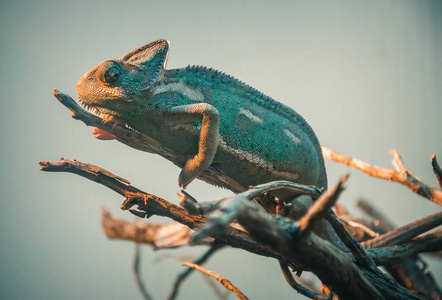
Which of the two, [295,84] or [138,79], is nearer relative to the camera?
[138,79]

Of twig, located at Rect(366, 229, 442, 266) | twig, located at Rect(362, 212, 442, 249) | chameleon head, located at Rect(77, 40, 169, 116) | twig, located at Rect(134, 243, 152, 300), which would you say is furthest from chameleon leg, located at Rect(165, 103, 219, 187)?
twig, located at Rect(134, 243, 152, 300)

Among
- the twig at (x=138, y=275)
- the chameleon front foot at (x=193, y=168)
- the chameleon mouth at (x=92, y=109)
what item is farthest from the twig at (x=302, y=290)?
the twig at (x=138, y=275)

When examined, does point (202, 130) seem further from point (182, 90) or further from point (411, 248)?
point (411, 248)

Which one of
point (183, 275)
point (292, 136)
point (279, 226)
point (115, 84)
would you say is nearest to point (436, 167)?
point (292, 136)

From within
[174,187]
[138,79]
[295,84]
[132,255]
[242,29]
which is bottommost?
[132,255]

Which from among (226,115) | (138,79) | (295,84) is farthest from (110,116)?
(295,84)

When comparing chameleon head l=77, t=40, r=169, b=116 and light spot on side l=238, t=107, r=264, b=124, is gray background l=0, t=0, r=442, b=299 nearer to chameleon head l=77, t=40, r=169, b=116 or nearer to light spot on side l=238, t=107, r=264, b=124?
chameleon head l=77, t=40, r=169, b=116

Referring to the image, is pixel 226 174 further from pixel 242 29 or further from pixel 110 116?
pixel 242 29
